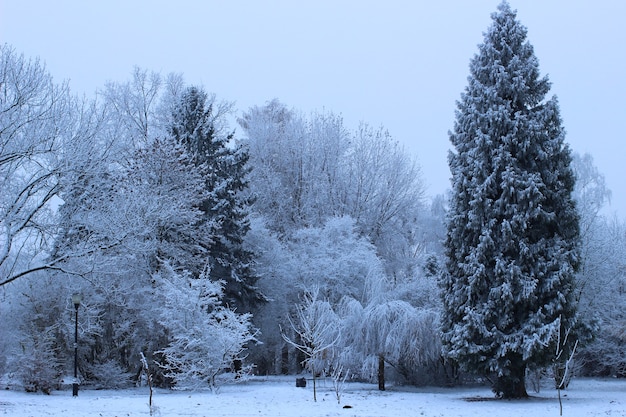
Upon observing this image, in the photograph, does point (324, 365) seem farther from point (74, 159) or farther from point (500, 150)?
point (74, 159)

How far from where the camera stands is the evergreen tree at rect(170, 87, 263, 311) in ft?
98.6

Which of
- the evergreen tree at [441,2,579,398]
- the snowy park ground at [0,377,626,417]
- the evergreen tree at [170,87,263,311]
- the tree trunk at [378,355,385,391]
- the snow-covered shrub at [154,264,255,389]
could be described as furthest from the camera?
the evergreen tree at [170,87,263,311]

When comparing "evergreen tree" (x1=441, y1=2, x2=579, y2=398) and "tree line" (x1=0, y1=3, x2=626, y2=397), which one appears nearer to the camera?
"tree line" (x1=0, y1=3, x2=626, y2=397)

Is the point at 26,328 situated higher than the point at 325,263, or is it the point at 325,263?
the point at 325,263

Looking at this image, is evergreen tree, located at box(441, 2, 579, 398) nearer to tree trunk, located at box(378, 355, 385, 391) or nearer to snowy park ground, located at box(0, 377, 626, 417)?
snowy park ground, located at box(0, 377, 626, 417)

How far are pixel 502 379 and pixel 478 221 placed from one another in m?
4.94

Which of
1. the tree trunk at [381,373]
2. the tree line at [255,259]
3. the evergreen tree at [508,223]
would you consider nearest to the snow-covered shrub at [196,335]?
the tree line at [255,259]

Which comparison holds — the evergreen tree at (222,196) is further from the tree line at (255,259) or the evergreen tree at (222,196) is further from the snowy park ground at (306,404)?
the snowy park ground at (306,404)

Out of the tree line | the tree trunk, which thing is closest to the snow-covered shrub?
the tree line

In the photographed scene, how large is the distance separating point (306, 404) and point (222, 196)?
13659 mm

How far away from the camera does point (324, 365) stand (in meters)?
26.8

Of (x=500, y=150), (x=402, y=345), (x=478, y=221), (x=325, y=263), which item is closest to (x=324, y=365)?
(x=402, y=345)

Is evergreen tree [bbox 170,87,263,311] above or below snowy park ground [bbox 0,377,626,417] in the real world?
above

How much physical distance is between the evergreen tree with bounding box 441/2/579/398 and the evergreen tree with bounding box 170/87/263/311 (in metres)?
10.5
